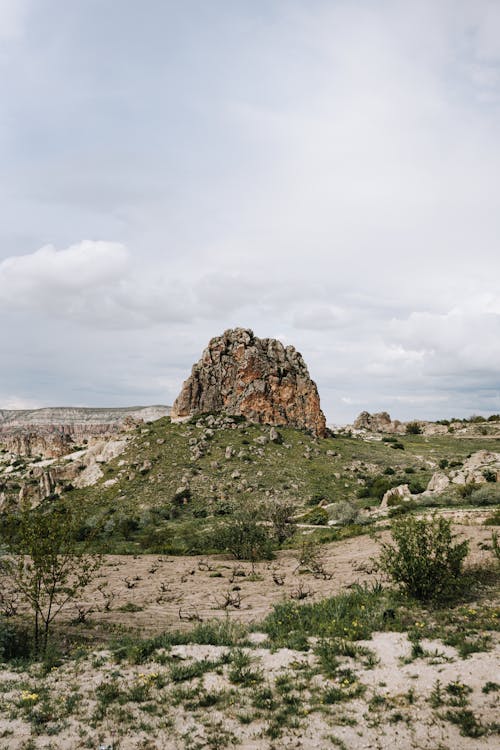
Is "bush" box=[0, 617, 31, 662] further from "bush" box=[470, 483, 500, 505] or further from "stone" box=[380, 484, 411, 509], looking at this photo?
"stone" box=[380, 484, 411, 509]

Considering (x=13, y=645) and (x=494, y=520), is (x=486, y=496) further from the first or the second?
(x=13, y=645)

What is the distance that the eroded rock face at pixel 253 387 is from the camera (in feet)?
237

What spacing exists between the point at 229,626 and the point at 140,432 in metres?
58.9

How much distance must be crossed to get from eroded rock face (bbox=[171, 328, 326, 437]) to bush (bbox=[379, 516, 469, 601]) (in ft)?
188

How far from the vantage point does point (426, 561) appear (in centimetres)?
1310

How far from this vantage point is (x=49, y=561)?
11.3 meters

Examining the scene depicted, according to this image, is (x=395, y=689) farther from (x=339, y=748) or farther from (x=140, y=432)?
(x=140, y=432)

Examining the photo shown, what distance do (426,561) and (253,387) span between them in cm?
5971

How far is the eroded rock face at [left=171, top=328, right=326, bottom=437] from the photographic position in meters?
72.2

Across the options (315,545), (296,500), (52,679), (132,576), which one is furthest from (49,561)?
(296,500)

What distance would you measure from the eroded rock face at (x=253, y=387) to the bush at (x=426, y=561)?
57.3m

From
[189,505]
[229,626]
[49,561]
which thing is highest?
[49,561]

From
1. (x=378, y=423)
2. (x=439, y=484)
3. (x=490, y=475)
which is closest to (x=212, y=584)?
(x=439, y=484)

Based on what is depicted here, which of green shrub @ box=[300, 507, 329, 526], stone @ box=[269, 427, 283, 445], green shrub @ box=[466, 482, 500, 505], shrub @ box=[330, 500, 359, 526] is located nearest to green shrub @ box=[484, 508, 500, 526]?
green shrub @ box=[466, 482, 500, 505]
